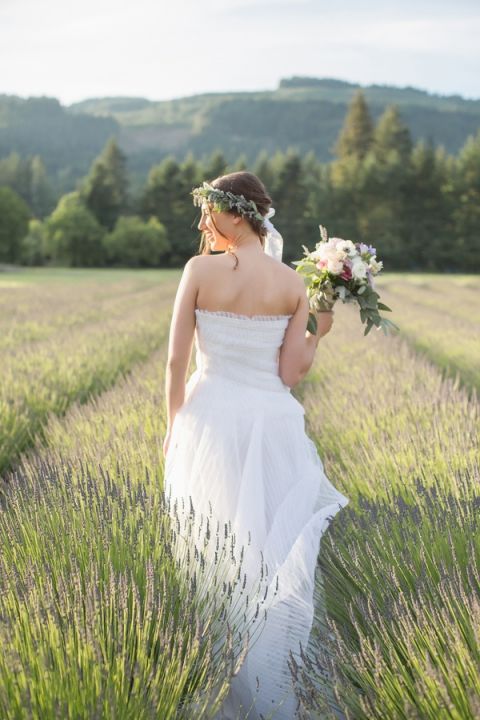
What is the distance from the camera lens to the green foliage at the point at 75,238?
5959 centimetres

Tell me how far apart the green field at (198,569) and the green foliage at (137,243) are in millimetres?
50946

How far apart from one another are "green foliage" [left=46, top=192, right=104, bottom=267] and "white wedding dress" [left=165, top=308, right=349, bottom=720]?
5767 centimetres

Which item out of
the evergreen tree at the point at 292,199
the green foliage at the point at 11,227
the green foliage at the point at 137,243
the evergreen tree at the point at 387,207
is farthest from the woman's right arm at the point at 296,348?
the green foliage at the point at 11,227

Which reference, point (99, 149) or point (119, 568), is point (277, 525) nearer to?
point (119, 568)

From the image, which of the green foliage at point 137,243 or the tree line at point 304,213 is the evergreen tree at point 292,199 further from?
the green foliage at point 137,243

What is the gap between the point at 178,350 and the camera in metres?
3.15

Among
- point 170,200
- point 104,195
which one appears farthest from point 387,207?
point 104,195

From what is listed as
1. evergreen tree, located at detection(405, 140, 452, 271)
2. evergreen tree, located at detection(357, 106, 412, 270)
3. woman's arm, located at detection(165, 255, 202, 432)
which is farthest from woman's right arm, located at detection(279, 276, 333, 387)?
evergreen tree, located at detection(405, 140, 452, 271)

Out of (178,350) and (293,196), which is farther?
(293,196)

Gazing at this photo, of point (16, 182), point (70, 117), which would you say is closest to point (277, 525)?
point (16, 182)

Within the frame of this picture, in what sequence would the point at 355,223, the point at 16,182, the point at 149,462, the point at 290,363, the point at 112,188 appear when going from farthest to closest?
the point at 16,182
the point at 112,188
the point at 355,223
the point at 149,462
the point at 290,363

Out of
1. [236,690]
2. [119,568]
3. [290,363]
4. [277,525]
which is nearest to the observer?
[119,568]

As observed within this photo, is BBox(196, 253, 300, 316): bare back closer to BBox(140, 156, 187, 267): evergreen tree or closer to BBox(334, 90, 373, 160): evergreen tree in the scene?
BBox(140, 156, 187, 267): evergreen tree

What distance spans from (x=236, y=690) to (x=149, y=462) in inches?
45.9
